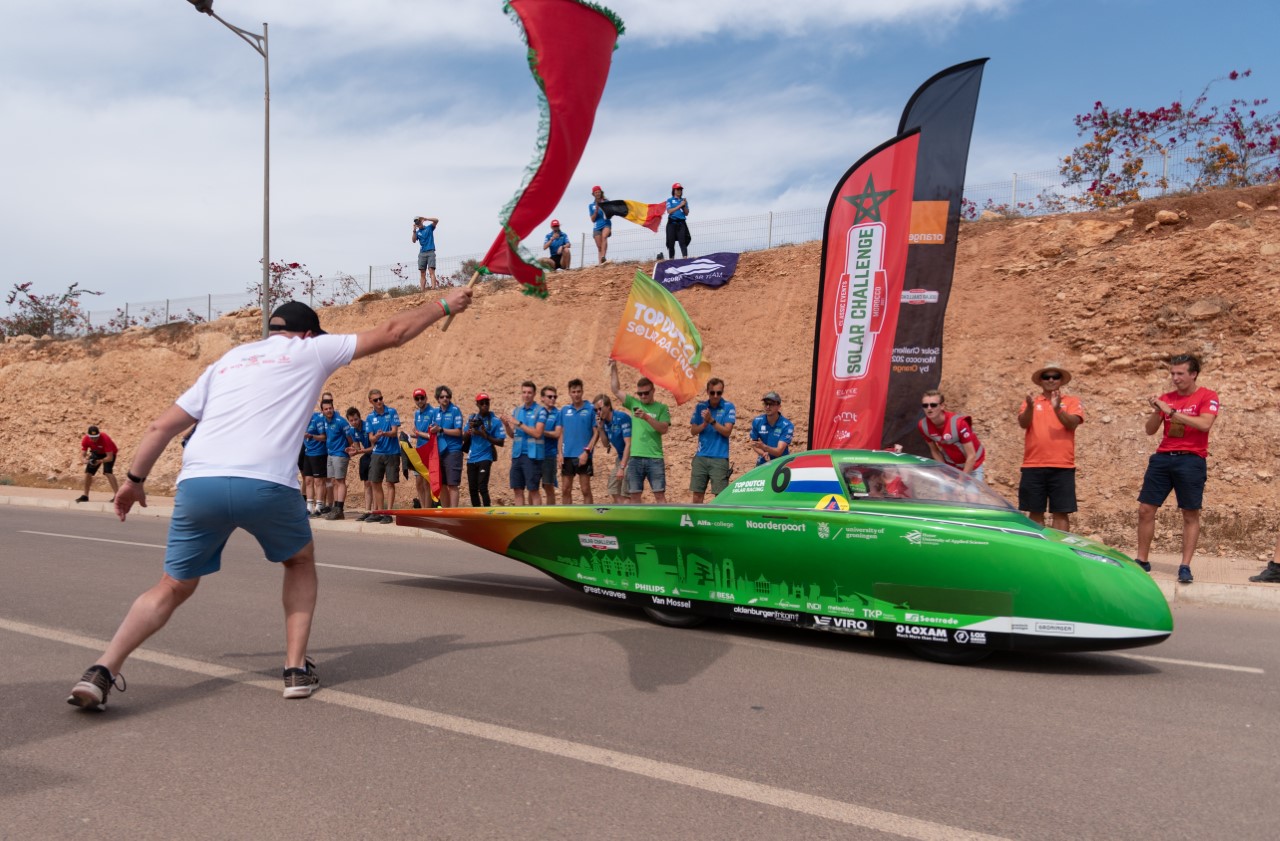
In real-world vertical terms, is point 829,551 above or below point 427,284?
below

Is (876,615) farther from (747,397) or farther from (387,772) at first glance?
(747,397)

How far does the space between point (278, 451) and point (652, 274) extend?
56.8 feet

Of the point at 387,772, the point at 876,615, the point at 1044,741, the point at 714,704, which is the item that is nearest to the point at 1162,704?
the point at 1044,741

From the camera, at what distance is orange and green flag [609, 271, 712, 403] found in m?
10.3

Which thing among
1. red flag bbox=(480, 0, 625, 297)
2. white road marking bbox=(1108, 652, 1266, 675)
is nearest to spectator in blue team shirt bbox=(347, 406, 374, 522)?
red flag bbox=(480, 0, 625, 297)

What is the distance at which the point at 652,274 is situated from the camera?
69.9 feet

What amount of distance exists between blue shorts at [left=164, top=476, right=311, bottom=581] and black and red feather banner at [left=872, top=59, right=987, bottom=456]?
22.9 feet

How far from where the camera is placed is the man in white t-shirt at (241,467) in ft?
14.1

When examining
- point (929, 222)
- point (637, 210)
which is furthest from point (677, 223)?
point (929, 222)

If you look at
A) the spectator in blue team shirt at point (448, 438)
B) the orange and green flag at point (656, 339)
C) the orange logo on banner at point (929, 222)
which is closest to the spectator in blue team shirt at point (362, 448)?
the spectator in blue team shirt at point (448, 438)

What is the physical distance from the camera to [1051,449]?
30.4 ft

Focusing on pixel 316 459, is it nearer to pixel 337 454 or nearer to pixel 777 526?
pixel 337 454

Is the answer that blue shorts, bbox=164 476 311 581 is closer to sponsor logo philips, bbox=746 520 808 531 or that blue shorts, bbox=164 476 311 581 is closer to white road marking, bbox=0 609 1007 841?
white road marking, bbox=0 609 1007 841

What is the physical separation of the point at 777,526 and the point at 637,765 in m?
2.65
